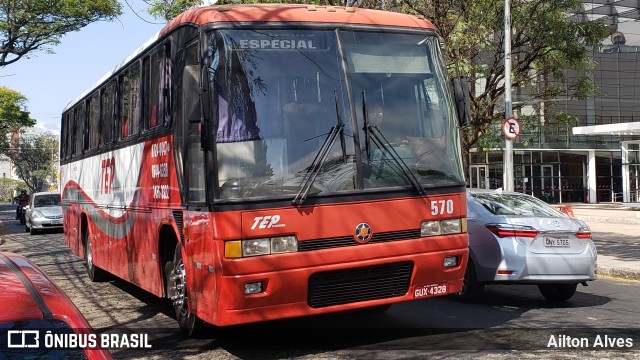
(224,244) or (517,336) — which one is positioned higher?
(224,244)

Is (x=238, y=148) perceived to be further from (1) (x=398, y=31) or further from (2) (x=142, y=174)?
(2) (x=142, y=174)

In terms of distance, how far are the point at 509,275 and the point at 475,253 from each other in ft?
1.89

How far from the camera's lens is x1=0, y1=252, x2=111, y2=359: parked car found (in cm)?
239

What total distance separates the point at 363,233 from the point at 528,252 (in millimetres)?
3133

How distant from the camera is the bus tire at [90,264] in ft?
A: 38.5

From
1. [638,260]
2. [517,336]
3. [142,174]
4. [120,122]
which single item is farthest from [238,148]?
[638,260]

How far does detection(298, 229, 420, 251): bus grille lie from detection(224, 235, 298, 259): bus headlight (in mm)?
96

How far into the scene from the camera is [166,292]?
23.7 ft

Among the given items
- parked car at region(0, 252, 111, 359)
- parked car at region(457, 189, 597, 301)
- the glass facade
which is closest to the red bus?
parked car at region(457, 189, 597, 301)

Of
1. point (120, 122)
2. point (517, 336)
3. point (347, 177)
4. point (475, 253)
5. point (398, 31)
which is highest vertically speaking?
point (398, 31)

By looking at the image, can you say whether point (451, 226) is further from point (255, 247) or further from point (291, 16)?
point (291, 16)

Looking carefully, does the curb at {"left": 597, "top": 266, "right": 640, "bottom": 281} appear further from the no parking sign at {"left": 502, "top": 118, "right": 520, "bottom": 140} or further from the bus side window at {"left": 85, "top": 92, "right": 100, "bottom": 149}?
the bus side window at {"left": 85, "top": 92, "right": 100, "bottom": 149}

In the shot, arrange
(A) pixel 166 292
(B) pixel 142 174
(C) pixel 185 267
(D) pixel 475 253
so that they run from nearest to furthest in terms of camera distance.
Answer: (C) pixel 185 267 → (A) pixel 166 292 → (B) pixel 142 174 → (D) pixel 475 253

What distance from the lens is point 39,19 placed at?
24.4 metres
